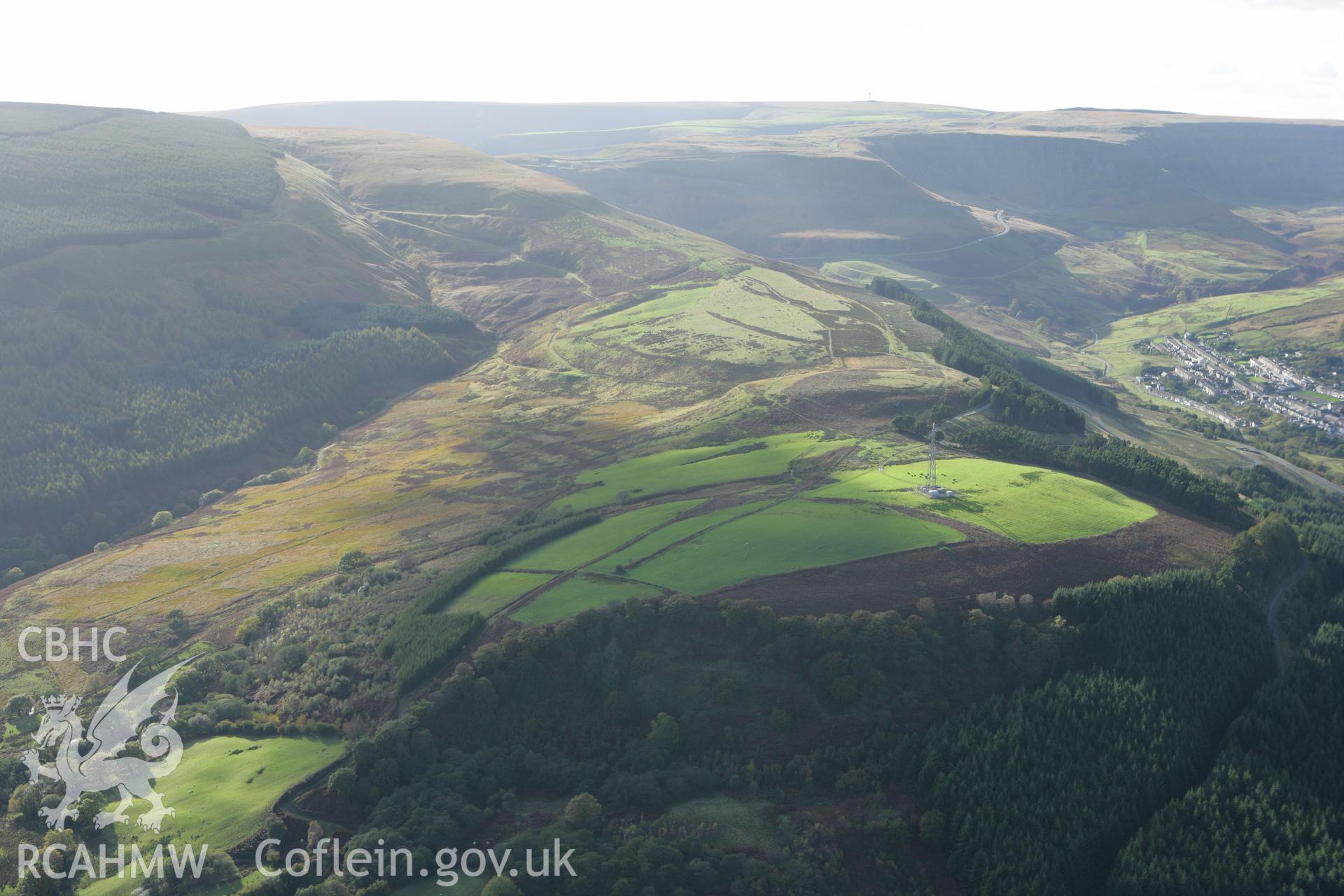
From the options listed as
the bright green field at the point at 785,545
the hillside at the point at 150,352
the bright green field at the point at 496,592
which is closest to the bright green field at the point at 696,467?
the bright green field at the point at 785,545

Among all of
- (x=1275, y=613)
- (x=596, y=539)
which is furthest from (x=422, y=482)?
(x=1275, y=613)

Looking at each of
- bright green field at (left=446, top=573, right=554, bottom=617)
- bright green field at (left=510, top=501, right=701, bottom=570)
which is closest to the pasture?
bright green field at (left=446, top=573, right=554, bottom=617)

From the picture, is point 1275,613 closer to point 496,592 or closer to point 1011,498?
point 1011,498

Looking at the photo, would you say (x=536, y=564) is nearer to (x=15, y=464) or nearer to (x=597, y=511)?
(x=597, y=511)

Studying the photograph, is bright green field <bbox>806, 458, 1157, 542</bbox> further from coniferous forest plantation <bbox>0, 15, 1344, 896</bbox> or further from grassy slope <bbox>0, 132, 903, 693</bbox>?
grassy slope <bbox>0, 132, 903, 693</bbox>

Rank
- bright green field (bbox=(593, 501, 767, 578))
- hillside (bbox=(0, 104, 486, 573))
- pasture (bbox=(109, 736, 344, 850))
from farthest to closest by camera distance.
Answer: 1. hillside (bbox=(0, 104, 486, 573))
2. bright green field (bbox=(593, 501, 767, 578))
3. pasture (bbox=(109, 736, 344, 850))

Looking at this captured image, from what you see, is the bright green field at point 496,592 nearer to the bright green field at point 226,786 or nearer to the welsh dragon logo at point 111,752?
the bright green field at point 226,786

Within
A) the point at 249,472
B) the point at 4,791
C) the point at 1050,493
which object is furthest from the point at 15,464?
the point at 1050,493
